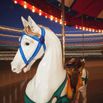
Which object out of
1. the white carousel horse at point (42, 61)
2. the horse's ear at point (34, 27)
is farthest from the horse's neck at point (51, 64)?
the horse's ear at point (34, 27)

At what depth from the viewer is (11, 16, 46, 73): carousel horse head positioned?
6.40 ft

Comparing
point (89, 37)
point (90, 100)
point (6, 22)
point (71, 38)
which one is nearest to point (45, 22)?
point (6, 22)

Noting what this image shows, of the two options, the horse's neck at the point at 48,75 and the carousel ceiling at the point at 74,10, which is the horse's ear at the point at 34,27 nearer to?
the horse's neck at the point at 48,75

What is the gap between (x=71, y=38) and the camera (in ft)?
46.4

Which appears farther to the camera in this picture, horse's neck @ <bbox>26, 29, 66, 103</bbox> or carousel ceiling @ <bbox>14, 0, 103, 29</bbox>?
carousel ceiling @ <bbox>14, 0, 103, 29</bbox>

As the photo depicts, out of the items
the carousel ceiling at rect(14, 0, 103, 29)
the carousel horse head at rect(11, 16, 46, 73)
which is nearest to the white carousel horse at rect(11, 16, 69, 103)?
the carousel horse head at rect(11, 16, 46, 73)

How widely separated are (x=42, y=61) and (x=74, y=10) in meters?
1.80

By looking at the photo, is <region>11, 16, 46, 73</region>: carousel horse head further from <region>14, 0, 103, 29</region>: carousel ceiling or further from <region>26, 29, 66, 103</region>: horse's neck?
<region>14, 0, 103, 29</region>: carousel ceiling

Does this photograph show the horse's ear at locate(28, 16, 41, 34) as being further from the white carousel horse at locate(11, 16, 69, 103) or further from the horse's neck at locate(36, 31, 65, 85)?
the horse's neck at locate(36, 31, 65, 85)

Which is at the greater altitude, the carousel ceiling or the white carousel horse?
the carousel ceiling

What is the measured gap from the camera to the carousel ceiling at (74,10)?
306 centimetres

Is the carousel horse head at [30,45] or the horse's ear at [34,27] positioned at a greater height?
the horse's ear at [34,27]

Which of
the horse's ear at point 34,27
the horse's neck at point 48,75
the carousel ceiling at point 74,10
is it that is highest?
the carousel ceiling at point 74,10

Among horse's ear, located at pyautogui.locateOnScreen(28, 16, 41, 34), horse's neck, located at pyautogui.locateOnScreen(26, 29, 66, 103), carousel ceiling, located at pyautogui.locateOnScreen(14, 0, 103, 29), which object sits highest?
carousel ceiling, located at pyautogui.locateOnScreen(14, 0, 103, 29)
